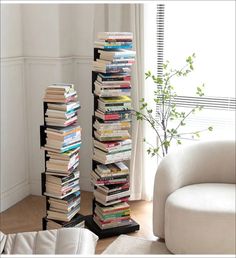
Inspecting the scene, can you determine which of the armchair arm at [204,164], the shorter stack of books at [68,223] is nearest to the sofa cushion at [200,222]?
the armchair arm at [204,164]

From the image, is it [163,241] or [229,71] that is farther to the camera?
[229,71]

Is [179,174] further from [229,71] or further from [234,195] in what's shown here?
[229,71]

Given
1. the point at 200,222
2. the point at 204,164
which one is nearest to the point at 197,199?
the point at 200,222

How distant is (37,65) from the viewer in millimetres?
4344

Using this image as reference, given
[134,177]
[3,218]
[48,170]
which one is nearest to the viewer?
[48,170]

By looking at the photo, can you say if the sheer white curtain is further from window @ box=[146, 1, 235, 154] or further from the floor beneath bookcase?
the floor beneath bookcase

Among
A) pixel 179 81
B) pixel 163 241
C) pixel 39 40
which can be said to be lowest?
pixel 163 241

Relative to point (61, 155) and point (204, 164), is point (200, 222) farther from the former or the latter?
point (61, 155)

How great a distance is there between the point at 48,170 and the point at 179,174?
0.95 m

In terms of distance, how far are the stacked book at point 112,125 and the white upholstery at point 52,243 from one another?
102 cm

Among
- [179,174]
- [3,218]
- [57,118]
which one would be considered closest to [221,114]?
[179,174]

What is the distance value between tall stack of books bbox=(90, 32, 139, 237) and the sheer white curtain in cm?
55

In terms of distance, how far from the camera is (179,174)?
3.45m

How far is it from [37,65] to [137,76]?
0.92 meters
